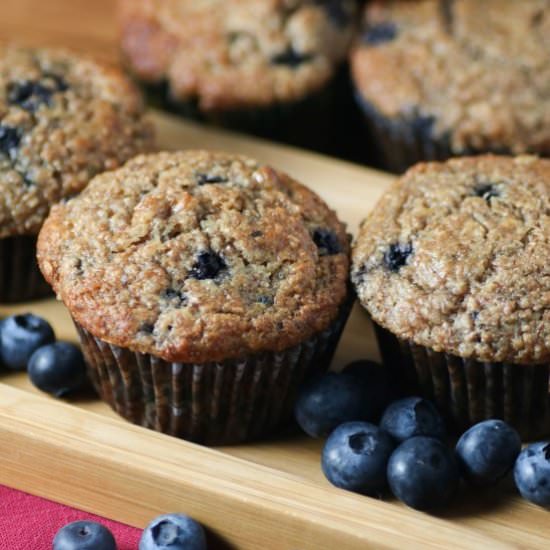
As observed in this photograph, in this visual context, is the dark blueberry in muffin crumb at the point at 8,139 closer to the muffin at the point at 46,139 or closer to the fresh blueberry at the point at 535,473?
the muffin at the point at 46,139

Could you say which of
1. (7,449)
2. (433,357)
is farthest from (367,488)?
(7,449)

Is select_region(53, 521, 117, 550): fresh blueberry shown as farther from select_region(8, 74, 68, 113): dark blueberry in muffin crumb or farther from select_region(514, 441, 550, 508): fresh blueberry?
select_region(8, 74, 68, 113): dark blueberry in muffin crumb

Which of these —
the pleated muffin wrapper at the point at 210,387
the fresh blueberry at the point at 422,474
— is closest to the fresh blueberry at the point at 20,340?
the pleated muffin wrapper at the point at 210,387

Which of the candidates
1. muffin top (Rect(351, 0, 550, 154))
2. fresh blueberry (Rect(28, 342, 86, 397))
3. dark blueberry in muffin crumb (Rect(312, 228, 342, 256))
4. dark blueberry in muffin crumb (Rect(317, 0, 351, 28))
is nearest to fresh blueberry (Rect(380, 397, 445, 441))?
dark blueberry in muffin crumb (Rect(312, 228, 342, 256))

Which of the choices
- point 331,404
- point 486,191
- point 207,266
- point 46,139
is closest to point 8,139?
point 46,139

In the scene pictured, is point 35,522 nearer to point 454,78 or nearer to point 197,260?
point 197,260

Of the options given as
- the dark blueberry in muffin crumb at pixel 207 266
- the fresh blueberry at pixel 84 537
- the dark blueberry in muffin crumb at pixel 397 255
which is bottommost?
the fresh blueberry at pixel 84 537
